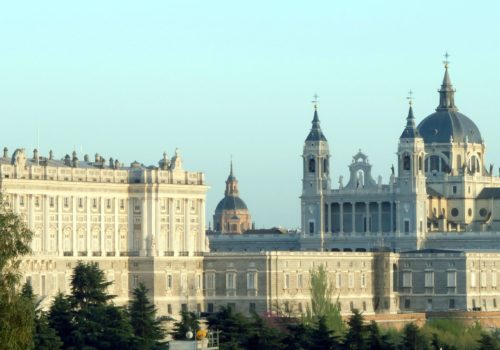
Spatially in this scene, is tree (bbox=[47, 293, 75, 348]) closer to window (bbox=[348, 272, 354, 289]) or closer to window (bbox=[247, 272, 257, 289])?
window (bbox=[247, 272, 257, 289])

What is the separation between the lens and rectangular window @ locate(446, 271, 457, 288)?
583 feet

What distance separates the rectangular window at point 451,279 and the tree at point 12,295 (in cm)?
9034

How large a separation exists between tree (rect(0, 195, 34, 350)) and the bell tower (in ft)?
354

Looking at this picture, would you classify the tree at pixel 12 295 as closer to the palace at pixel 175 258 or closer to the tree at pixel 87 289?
the tree at pixel 87 289

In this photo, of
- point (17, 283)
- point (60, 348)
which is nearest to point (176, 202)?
point (60, 348)

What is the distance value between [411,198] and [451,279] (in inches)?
817

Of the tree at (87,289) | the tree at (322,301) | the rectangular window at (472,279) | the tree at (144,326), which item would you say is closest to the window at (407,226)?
the rectangular window at (472,279)

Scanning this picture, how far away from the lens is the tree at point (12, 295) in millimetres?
87250

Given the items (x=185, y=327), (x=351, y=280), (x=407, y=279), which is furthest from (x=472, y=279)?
(x=185, y=327)

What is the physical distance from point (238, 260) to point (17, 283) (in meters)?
77.7

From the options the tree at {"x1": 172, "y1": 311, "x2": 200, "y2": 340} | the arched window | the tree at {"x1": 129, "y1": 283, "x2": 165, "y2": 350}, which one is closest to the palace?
the arched window

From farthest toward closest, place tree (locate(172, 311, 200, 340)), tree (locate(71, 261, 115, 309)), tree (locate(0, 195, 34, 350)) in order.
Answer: tree (locate(71, 261, 115, 309))
tree (locate(172, 311, 200, 340))
tree (locate(0, 195, 34, 350))

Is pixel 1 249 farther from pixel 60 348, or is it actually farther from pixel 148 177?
pixel 148 177

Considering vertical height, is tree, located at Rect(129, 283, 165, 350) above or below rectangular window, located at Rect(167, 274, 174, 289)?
below
